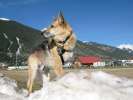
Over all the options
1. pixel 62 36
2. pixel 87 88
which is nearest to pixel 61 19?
pixel 62 36

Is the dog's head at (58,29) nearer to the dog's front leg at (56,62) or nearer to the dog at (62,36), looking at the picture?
the dog at (62,36)

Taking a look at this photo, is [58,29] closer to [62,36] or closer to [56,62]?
[62,36]

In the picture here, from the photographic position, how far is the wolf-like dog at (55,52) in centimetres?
1036

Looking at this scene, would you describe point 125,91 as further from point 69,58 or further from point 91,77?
point 69,58

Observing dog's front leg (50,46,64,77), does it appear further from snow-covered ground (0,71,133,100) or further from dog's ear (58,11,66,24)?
snow-covered ground (0,71,133,100)

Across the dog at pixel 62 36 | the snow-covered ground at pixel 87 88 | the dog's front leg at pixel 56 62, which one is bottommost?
the snow-covered ground at pixel 87 88

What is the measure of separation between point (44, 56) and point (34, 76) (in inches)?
23.5

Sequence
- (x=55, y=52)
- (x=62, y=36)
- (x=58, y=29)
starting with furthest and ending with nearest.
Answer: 1. (x=58, y=29)
2. (x=62, y=36)
3. (x=55, y=52)

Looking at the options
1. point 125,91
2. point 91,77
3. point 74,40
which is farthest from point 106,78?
point 74,40

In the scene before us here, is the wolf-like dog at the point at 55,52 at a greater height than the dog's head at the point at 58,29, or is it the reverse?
the dog's head at the point at 58,29

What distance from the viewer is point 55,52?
10.4 m

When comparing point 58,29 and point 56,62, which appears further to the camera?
point 58,29

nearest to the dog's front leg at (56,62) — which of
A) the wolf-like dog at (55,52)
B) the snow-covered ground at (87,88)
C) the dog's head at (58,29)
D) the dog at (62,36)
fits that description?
the wolf-like dog at (55,52)

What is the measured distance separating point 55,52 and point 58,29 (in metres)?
0.91
